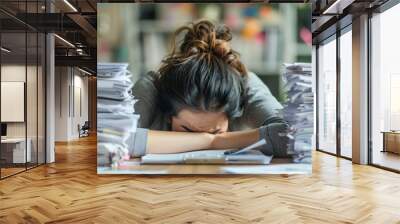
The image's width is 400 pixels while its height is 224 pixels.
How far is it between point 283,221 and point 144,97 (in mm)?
3306

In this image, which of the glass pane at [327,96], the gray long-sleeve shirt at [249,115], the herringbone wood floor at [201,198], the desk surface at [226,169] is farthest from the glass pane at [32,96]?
the glass pane at [327,96]

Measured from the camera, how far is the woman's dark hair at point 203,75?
6.30 metres

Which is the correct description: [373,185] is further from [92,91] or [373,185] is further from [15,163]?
[92,91]

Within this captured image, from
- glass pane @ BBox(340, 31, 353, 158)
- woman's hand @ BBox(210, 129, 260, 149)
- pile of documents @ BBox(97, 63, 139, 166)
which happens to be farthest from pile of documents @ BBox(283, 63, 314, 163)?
glass pane @ BBox(340, 31, 353, 158)

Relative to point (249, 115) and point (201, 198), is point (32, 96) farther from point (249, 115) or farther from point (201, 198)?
point (201, 198)

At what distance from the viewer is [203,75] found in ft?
20.6

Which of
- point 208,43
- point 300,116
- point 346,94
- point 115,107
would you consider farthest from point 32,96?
point 346,94

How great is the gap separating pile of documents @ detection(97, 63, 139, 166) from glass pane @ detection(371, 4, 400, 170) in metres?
4.66

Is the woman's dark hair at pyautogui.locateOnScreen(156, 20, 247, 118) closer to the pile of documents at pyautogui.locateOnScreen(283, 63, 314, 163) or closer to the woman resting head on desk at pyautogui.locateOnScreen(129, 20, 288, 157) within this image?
the woman resting head on desk at pyautogui.locateOnScreen(129, 20, 288, 157)

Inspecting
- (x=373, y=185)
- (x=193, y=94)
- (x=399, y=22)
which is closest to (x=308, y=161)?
(x=373, y=185)

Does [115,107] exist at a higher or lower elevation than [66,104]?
lower

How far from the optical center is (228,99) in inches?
249

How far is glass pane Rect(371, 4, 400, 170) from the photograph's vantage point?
7125mm

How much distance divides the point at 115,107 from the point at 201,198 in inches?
91.1
